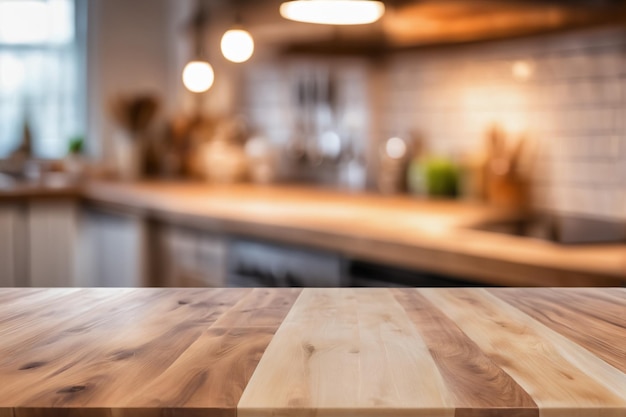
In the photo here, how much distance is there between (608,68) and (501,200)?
580mm

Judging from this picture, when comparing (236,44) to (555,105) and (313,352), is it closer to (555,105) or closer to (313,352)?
(555,105)

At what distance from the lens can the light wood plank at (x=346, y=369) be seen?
0.75 meters

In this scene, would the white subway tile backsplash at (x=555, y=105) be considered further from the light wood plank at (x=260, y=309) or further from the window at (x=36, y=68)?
the window at (x=36, y=68)

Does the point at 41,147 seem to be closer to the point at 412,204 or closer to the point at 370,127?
the point at 370,127

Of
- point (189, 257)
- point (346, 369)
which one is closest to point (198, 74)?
point (189, 257)

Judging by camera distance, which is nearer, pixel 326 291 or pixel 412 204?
pixel 326 291

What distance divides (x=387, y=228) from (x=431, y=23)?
887 millimetres

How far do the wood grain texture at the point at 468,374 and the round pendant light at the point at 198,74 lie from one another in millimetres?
1426

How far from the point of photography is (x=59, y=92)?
5.30m

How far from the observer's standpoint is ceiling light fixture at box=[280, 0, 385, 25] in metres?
1.66

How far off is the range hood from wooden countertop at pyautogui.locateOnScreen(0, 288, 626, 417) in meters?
1.19

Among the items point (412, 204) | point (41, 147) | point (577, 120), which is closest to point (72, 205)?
point (41, 147)

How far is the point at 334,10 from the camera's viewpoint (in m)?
1.72

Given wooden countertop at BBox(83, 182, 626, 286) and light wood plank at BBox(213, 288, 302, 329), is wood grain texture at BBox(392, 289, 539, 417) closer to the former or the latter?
light wood plank at BBox(213, 288, 302, 329)
